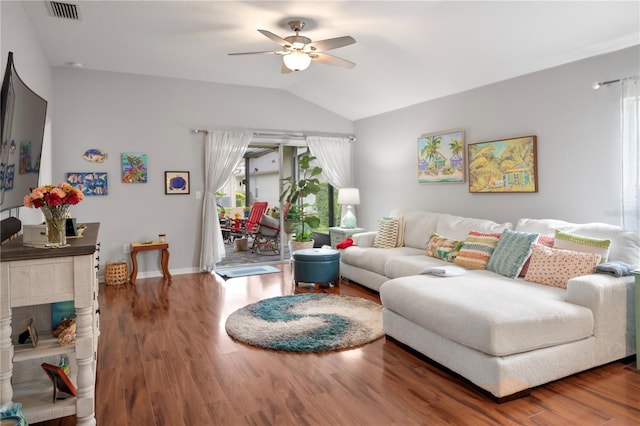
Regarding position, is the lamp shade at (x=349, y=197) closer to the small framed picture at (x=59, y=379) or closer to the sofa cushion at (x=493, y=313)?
the sofa cushion at (x=493, y=313)

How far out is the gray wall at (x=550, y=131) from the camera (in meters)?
3.72

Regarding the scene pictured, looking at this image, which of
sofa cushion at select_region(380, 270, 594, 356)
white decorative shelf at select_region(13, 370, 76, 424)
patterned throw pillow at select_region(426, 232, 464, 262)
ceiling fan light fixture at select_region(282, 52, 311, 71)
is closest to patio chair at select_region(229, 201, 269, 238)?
patterned throw pillow at select_region(426, 232, 464, 262)

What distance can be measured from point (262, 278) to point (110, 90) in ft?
11.0

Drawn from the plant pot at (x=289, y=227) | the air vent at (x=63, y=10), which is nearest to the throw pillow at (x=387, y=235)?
the plant pot at (x=289, y=227)

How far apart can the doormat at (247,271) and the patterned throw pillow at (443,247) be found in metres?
2.56

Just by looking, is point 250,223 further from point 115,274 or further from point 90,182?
A: point 90,182

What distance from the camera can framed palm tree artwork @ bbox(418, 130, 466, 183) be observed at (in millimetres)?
5297

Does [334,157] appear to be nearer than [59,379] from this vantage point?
No

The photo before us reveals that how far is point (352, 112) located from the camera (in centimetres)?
712

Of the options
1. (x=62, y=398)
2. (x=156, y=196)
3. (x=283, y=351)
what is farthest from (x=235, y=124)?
(x=62, y=398)

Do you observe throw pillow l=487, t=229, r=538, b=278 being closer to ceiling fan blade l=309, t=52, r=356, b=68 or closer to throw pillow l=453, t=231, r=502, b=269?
throw pillow l=453, t=231, r=502, b=269

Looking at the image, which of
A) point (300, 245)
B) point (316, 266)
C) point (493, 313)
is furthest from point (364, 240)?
point (493, 313)

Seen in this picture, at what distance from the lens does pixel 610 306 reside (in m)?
2.81

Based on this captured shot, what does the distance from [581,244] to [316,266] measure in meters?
2.78
